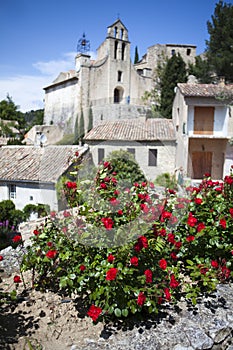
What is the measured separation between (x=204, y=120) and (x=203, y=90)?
1.61m

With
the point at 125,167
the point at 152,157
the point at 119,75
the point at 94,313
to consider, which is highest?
the point at 119,75

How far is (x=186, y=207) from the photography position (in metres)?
4.00

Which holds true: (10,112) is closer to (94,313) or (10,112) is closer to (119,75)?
(119,75)

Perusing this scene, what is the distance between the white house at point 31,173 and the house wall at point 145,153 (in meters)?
0.22

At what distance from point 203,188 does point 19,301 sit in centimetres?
290

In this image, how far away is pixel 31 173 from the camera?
7547 mm

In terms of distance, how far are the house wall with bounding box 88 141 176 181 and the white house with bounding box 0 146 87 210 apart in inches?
8.6

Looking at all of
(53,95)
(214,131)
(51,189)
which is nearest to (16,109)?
(53,95)

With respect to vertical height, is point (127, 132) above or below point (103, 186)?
→ above

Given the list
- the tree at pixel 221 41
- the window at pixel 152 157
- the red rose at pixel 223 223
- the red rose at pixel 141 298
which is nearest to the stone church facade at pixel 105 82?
the tree at pixel 221 41

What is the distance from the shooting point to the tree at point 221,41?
913 inches

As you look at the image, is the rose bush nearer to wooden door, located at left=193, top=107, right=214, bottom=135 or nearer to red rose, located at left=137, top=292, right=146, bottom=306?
red rose, located at left=137, top=292, right=146, bottom=306

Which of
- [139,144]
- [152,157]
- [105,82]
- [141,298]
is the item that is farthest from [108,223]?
[105,82]

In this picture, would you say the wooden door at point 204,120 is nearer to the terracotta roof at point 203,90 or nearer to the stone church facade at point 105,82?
the terracotta roof at point 203,90
